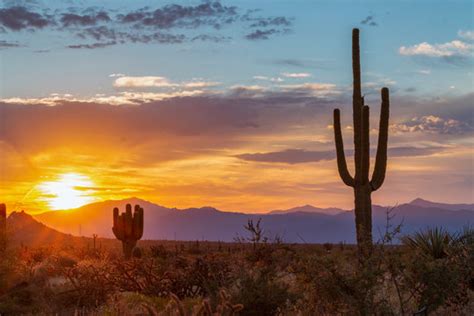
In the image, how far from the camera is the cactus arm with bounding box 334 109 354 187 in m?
25.7

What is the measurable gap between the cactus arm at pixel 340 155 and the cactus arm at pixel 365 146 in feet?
1.84

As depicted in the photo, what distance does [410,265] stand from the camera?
13.7 m

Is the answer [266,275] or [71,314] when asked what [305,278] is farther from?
[71,314]

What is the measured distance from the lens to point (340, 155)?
2603 cm

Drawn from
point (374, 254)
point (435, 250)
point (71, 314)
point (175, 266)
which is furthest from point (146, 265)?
point (435, 250)

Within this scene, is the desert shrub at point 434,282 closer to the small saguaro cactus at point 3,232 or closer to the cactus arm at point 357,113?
the cactus arm at point 357,113

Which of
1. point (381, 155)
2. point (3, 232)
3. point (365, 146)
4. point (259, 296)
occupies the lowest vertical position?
point (259, 296)

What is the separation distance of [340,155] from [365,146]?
947 mm

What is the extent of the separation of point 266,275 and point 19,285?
9563mm

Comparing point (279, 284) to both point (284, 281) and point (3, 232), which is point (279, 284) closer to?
point (284, 281)

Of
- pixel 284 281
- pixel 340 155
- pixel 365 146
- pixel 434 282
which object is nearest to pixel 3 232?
pixel 340 155

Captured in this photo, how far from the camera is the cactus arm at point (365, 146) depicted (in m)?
25.4

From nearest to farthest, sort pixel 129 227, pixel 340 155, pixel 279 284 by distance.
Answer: pixel 279 284
pixel 340 155
pixel 129 227

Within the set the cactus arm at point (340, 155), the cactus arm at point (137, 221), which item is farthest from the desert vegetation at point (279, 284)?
the cactus arm at point (137, 221)
